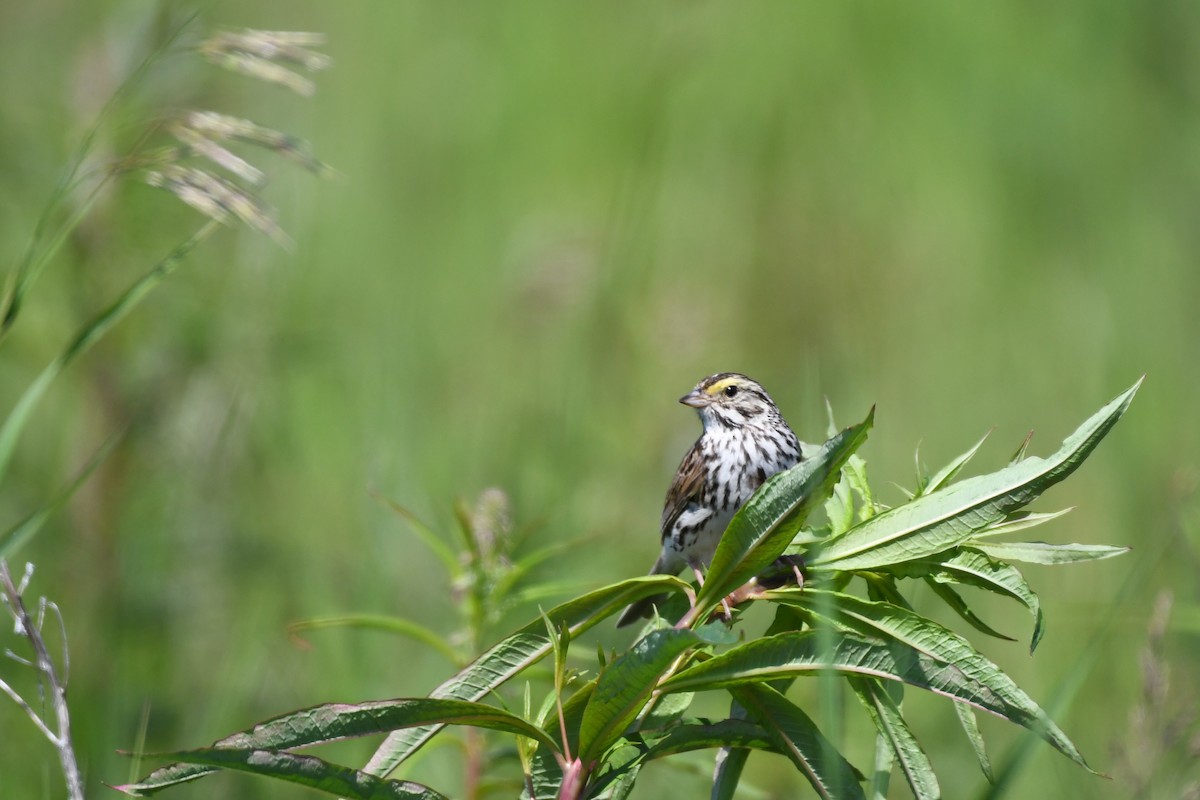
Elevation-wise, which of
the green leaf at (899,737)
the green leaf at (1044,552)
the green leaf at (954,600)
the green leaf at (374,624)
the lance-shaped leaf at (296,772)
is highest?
the green leaf at (1044,552)

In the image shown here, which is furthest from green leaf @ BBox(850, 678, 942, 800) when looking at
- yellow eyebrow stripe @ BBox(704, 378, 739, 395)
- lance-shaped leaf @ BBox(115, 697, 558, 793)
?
yellow eyebrow stripe @ BBox(704, 378, 739, 395)

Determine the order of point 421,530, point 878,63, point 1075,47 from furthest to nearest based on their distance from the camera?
point 878,63 → point 1075,47 → point 421,530

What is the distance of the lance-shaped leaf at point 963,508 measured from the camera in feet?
5.39

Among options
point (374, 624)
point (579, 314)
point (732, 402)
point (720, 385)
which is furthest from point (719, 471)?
point (579, 314)

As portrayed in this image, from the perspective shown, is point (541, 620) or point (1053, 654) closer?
Answer: point (541, 620)

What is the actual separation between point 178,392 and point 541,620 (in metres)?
2.98

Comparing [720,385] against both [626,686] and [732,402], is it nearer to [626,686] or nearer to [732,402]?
[732,402]

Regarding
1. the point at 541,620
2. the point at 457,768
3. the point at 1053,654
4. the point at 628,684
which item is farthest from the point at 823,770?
the point at 1053,654

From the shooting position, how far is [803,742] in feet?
5.73

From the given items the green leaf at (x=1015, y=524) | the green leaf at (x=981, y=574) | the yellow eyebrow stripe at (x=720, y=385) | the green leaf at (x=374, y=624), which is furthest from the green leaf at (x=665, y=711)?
the yellow eyebrow stripe at (x=720, y=385)

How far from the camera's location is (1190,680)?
170 inches

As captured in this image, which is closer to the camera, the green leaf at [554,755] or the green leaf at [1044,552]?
the green leaf at [1044,552]

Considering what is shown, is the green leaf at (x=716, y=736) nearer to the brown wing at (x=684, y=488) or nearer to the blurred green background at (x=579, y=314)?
the blurred green background at (x=579, y=314)

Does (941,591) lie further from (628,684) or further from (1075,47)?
(1075,47)
